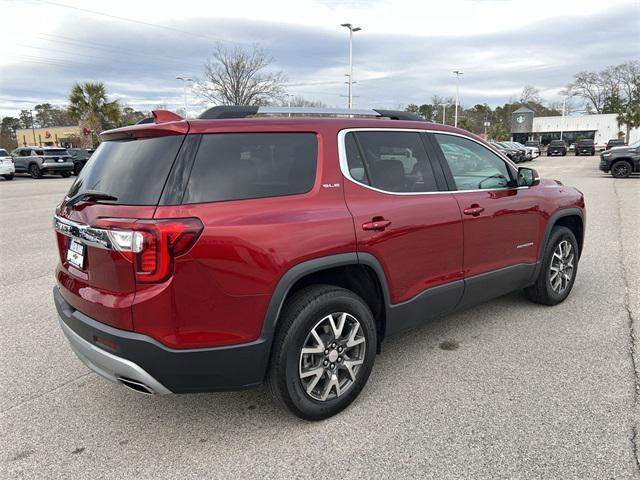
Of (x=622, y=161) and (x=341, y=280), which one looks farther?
(x=622, y=161)

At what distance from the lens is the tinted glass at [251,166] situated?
2494 millimetres

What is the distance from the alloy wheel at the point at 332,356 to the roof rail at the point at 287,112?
4.51 ft

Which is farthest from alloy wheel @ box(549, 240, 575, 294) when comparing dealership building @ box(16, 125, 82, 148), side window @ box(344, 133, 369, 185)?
dealership building @ box(16, 125, 82, 148)

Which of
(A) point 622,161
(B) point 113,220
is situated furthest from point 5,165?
(A) point 622,161

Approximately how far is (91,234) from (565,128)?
8128 cm

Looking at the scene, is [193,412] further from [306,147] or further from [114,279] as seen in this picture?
[306,147]

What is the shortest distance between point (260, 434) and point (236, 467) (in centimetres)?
31

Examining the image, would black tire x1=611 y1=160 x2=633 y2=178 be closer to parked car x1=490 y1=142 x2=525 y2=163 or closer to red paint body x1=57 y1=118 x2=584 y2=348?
parked car x1=490 y1=142 x2=525 y2=163

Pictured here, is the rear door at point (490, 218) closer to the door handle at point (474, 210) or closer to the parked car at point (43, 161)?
the door handle at point (474, 210)

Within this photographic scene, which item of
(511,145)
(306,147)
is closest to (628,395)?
(306,147)

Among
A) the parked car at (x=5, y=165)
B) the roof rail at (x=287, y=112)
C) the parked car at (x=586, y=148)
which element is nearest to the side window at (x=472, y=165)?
the roof rail at (x=287, y=112)

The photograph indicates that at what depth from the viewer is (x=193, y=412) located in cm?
307

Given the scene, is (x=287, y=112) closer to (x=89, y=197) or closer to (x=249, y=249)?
(x=249, y=249)

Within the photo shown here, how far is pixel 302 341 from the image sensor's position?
2730mm
